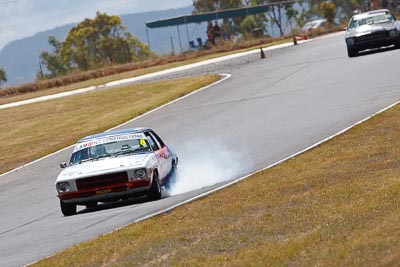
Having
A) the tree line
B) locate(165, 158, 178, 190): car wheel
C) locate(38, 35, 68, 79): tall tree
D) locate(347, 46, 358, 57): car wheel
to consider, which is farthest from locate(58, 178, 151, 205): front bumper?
locate(38, 35, 68, 79): tall tree

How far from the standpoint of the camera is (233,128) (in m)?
28.4

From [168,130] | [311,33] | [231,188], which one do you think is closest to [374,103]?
[168,130]

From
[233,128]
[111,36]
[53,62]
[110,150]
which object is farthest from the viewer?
[53,62]

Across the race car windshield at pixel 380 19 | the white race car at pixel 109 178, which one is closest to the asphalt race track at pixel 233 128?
the white race car at pixel 109 178

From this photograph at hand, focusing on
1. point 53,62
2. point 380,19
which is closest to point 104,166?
point 380,19

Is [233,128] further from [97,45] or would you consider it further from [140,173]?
[97,45]

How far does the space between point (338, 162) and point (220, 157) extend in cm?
597

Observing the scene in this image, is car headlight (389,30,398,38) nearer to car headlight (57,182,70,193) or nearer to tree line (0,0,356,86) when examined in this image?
car headlight (57,182,70,193)

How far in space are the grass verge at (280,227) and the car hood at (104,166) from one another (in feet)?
6.13

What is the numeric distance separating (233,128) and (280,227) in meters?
16.9

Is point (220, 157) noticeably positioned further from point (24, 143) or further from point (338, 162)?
point (24, 143)

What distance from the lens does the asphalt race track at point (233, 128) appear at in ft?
51.1

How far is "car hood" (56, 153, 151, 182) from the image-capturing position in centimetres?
1744

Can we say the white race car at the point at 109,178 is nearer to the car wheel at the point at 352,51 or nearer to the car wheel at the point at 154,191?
the car wheel at the point at 154,191
